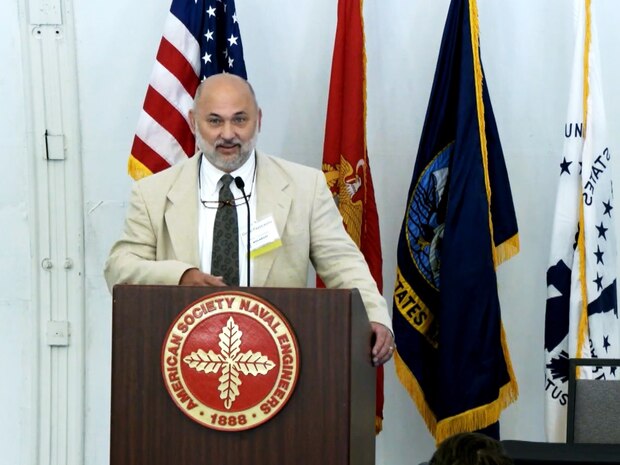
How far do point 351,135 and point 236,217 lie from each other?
143 centimetres

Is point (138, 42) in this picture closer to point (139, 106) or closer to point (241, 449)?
point (139, 106)

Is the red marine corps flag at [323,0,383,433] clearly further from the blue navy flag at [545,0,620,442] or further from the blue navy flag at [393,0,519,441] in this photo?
the blue navy flag at [545,0,620,442]

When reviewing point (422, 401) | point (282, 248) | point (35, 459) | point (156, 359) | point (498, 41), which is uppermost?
point (498, 41)

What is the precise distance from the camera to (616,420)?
Answer: 11.2ft

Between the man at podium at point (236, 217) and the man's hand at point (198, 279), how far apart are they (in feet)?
0.97

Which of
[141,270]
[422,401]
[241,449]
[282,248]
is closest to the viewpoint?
[241,449]

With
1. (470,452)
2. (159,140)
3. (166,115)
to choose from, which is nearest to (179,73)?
(166,115)

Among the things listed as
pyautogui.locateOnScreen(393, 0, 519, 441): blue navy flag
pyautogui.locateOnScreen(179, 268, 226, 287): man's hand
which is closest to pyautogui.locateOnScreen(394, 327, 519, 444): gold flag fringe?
pyautogui.locateOnScreen(393, 0, 519, 441): blue navy flag

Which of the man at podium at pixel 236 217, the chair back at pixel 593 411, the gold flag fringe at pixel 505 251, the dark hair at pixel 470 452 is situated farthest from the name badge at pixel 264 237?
the gold flag fringe at pixel 505 251

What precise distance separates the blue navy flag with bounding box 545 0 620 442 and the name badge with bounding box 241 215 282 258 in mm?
1699

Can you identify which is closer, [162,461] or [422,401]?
[162,461]

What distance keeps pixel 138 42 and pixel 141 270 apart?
2.10 metres

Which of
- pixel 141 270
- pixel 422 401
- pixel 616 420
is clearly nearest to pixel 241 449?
pixel 141 270

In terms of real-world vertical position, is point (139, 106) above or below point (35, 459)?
above
